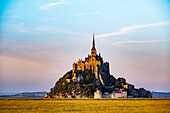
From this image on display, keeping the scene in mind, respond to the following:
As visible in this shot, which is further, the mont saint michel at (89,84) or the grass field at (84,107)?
the mont saint michel at (89,84)

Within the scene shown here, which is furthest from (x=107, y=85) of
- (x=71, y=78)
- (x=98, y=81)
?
(x=71, y=78)

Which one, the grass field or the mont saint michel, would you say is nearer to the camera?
the grass field

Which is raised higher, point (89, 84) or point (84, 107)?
point (89, 84)

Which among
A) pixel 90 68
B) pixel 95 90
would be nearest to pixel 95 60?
pixel 90 68

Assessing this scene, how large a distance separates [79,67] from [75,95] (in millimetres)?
15093

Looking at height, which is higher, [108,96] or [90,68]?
[90,68]

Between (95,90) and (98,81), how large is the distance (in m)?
6.43

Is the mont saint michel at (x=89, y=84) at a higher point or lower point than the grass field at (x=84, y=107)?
higher

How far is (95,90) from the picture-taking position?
19150cm

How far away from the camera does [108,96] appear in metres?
192

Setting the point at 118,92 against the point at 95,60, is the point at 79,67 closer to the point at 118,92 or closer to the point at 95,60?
the point at 95,60

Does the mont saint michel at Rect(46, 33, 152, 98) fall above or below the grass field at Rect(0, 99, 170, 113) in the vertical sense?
above

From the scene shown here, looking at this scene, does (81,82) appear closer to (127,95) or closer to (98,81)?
(98,81)

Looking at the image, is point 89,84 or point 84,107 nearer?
point 84,107
